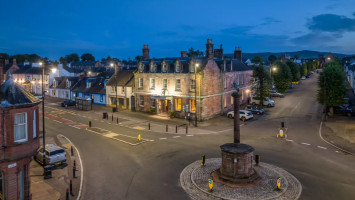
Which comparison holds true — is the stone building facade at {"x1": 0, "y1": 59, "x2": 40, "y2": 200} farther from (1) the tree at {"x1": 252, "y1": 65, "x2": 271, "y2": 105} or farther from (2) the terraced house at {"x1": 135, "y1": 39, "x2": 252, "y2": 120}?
(1) the tree at {"x1": 252, "y1": 65, "x2": 271, "y2": 105}

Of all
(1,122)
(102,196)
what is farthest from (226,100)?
(1,122)

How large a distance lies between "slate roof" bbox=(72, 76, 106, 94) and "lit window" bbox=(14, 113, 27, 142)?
41.4 m

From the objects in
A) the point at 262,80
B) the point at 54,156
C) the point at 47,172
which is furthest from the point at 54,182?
the point at 262,80

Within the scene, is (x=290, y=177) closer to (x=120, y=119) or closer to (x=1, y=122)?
(x=1, y=122)

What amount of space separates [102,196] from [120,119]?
24803 millimetres

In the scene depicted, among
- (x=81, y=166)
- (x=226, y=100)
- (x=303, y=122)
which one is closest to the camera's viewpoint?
(x=81, y=166)

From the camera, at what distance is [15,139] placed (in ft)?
44.9

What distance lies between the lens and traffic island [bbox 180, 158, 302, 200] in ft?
49.8

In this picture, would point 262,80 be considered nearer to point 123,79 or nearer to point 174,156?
point 123,79

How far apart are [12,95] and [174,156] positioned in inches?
526

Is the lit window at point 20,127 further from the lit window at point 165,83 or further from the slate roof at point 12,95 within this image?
the lit window at point 165,83

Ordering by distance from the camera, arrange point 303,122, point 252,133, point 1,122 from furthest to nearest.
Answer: point 303,122, point 252,133, point 1,122

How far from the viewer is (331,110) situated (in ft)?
133

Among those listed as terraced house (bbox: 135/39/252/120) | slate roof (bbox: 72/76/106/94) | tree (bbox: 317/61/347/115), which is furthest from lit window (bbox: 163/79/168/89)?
tree (bbox: 317/61/347/115)
